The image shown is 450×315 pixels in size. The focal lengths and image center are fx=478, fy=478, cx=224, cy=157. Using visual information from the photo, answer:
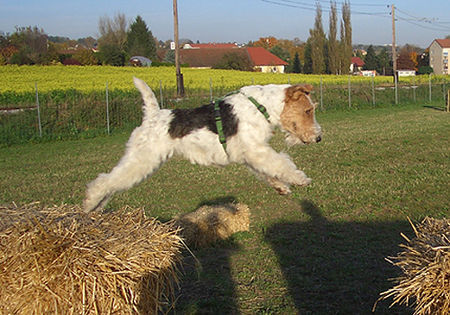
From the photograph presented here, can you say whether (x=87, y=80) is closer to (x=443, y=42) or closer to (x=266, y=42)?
(x=443, y=42)

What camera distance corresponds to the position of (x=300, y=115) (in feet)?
16.5

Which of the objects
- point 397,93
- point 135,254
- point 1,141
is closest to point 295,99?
point 135,254

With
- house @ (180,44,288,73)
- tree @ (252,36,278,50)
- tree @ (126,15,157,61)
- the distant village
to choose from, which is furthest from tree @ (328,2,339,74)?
tree @ (252,36,278,50)

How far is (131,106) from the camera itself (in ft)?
67.2

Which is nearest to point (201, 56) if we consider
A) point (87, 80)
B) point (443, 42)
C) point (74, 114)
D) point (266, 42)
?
point (87, 80)

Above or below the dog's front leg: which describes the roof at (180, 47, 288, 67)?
above

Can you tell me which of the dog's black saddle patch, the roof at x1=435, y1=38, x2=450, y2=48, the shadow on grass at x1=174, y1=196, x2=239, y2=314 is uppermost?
the roof at x1=435, y1=38, x2=450, y2=48

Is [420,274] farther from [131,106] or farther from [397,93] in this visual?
[397,93]

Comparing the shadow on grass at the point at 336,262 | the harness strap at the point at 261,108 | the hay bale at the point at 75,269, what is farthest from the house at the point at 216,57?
the hay bale at the point at 75,269

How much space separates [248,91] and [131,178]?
157 centimetres

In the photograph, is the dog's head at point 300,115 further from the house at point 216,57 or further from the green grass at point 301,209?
the house at point 216,57

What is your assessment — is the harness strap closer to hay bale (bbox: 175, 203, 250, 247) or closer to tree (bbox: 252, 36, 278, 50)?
hay bale (bbox: 175, 203, 250, 247)

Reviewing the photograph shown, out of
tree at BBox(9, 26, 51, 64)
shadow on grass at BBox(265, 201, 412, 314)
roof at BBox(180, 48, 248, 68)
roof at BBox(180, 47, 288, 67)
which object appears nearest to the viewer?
shadow on grass at BBox(265, 201, 412, 314)

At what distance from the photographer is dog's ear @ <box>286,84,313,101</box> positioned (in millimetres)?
5012
